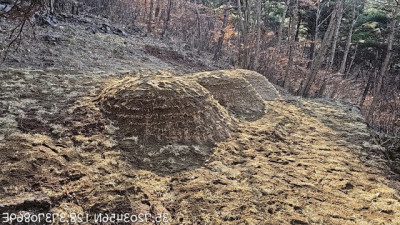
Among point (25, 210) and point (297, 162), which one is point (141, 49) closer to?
point (297, 162)

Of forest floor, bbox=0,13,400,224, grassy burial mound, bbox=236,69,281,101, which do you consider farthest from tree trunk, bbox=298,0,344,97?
forest floor, bbox=0,13,400,224

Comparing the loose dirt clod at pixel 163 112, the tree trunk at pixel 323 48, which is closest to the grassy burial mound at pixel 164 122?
the loose dirt clod at pixel 163 112

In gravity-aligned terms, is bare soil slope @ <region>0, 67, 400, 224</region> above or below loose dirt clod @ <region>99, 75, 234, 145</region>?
below

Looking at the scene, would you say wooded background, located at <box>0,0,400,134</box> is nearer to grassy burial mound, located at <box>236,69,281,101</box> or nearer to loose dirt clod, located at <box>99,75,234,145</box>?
grassy burial mound, located at <box>236,69,281,101</box>

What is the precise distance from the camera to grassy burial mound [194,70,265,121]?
17.6ft

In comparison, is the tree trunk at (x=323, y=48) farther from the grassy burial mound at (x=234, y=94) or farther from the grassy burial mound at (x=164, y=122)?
the grassy burial mound at (x=164, y=122)

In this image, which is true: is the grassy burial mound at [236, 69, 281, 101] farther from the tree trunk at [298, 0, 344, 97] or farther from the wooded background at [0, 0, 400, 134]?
the wooded background at [0, 0, 400, 134]

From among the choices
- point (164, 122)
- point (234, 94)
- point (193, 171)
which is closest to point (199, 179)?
point (193, 171)

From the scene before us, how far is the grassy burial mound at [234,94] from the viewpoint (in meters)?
5.38

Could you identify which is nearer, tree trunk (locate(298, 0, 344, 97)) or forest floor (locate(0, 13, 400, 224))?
forest floor (locate(0, 13, 400, 224))

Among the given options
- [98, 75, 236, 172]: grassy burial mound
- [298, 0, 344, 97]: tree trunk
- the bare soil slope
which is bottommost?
the bare soil slope

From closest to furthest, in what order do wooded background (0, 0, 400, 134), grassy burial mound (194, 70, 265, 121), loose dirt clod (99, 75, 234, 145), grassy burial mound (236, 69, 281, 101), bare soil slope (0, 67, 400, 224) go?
bare soil slope (0, 67, 400, 224) → loose dirt clod (99, 75, 234, 145) → grassy burial mound (194, 70, 265, 121) → grassy burial mound (236, 69, 281, 101) → wooded background (0, 0, 400, 134)

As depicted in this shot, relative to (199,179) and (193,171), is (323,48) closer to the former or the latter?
(193,171)

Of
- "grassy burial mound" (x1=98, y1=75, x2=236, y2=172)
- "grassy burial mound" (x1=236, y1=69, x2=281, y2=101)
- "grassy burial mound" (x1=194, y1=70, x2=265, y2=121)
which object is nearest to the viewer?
"grassy burial mound" (x1=98, y1=75, x2=236, y2=172)
